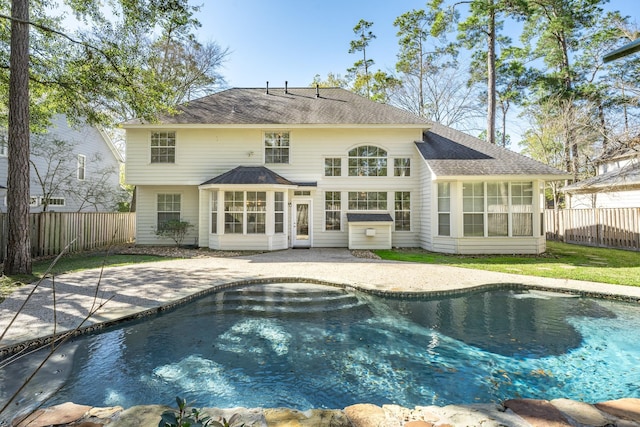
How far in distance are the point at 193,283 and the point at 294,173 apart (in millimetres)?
7787

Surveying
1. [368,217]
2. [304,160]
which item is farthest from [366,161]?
[304,160]

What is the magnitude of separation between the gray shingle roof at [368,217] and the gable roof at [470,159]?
2668 mm

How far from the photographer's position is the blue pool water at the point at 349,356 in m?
3.21

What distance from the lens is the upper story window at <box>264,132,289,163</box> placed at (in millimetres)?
13555

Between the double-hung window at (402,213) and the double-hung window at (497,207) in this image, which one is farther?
the double-hung window at (402,213)

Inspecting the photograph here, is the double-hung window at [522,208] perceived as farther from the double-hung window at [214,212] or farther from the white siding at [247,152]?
the double-hung window at [214,212]

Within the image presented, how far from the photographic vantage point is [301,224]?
44.0ft

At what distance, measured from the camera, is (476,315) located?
541 cm

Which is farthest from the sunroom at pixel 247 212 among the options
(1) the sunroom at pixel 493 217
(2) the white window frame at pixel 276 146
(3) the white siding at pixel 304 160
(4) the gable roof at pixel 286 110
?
(1) the sunroom at pixel 493 217

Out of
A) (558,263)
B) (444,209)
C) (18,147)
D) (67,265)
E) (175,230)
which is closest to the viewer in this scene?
(18,147)

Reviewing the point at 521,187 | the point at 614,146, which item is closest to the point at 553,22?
the point at 614,146

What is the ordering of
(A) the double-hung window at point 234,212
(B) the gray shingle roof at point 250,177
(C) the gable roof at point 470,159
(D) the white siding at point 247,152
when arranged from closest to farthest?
(C) the gable roof at point 470,159 < (B) the gray shingle roof at point 250,177 < (A) the double-hung window at point 234,212 < (D) the white siding at point 247,152

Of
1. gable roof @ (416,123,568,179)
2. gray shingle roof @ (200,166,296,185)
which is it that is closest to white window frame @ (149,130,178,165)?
gray shingle roof @ (200,166,296,185)

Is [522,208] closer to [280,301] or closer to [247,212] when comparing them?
[280,301]
